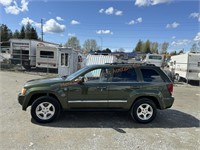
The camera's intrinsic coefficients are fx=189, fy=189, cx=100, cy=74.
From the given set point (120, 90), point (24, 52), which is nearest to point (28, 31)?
point (24, 52)

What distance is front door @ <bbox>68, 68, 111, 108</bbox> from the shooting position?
5137 mm

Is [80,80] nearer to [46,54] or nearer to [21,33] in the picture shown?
[46,54]

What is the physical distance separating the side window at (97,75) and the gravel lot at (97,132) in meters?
1.22

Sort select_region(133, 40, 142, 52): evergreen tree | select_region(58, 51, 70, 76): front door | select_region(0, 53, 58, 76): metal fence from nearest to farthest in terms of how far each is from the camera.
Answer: select_region(58, 51, 70, 76): front door < select_region(0, 53, 58, 76): metal fence < select_region(133, 40, 142, 52): evergreen tree

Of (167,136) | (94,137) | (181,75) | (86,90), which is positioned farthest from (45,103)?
(181,75)

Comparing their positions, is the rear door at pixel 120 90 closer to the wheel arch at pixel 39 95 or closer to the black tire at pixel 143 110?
the black tire at pixel 143 110

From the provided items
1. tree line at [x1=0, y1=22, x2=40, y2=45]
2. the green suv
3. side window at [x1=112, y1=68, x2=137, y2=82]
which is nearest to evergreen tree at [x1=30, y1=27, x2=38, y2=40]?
tree line at [x1=0, y1=22, x2=40, y2=45]

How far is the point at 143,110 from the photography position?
539 cm

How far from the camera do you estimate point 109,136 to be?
4.45 metres

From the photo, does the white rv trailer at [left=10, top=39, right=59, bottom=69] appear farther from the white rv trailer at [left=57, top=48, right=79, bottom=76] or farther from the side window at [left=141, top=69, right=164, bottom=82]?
the side window at [left=141, top=69, right=164, bottom=82]

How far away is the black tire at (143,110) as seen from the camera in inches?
211

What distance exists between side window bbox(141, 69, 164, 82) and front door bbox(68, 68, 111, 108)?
3.76 ft

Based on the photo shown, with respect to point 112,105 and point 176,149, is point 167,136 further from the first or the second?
point 112,105

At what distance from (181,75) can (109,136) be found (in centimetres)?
1317
